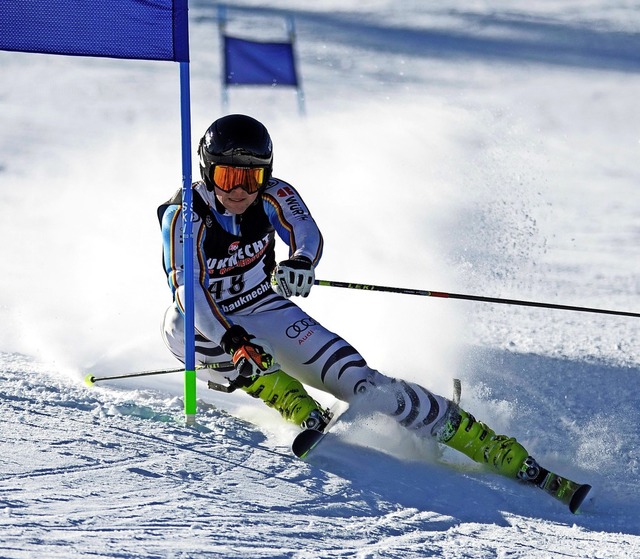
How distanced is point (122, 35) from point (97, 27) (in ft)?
0.35

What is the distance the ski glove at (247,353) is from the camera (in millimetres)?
4117

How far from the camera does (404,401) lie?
4.21 metres

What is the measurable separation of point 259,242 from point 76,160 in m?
6.43

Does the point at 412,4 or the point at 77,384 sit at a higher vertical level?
the point at 412,4

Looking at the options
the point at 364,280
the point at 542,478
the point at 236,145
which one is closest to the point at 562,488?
the point at 542,478

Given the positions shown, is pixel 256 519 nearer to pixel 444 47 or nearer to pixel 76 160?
pixel 76 160

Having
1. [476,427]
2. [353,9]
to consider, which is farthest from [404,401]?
[353,9]

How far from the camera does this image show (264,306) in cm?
472

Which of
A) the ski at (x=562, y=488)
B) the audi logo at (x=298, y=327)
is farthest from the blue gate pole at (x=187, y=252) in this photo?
the ski at (x=562, y=488)

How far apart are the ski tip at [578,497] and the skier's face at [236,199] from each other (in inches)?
72.3

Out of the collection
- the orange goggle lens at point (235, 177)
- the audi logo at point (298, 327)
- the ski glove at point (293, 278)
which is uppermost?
the orange goggle lens at point (235, 177)

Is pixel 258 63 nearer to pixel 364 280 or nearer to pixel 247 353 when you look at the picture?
pixel 364 280

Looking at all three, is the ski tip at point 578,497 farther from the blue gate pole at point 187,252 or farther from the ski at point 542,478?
the blue gate pole at point 187,252

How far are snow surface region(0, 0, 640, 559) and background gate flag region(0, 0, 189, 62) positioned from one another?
1.54 m
